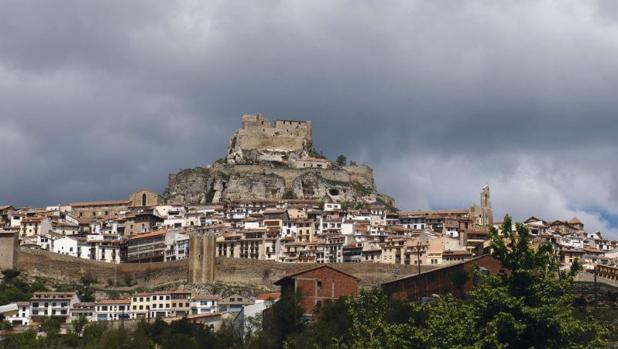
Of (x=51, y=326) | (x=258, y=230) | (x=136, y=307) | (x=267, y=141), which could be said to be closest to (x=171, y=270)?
(x=136, y=307)

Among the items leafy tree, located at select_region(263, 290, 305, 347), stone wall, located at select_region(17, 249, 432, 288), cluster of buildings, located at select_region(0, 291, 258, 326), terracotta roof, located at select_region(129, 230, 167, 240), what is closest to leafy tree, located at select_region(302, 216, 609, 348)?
leafy tree, located at select_region(263, 290, 305, 347)

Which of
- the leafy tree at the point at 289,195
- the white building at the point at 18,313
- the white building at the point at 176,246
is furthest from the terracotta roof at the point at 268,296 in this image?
the leafy tree at the point at 289,195

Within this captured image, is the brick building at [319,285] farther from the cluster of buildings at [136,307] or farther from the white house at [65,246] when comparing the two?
the white house at [65,246]

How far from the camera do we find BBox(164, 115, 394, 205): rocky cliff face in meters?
110

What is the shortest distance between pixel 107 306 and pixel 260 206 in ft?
88.4

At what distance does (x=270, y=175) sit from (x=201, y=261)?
28.6m

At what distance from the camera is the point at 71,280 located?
279 feet

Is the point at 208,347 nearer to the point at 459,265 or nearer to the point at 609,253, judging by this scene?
the point at 459,265

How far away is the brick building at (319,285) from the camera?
66375 mm

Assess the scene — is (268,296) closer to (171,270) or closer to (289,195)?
(171,270)

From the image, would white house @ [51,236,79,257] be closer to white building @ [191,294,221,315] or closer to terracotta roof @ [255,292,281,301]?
white building @ [191,294,221,315]

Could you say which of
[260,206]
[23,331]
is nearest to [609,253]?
[260,206]

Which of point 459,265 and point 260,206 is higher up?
point 260,206

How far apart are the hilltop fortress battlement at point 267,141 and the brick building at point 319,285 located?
4714 cm
